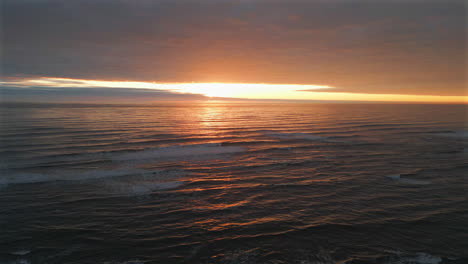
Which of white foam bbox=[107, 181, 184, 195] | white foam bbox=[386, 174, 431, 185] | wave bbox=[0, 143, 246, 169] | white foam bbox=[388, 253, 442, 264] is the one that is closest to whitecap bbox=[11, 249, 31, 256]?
white foam bbox=[107, 181, 184, 195]

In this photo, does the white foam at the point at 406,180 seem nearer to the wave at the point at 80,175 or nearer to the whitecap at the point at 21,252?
the wave at the point at 80,175

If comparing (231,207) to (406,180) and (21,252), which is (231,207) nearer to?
(21,252)

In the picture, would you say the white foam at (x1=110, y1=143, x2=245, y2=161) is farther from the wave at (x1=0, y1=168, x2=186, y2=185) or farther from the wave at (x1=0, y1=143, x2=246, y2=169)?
the wave at (x1=0, y1=168, x2=186, y2=185)

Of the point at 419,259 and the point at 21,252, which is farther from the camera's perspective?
the point at 21,252

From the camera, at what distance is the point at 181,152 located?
84.2 ft

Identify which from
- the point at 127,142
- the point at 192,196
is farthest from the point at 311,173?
the point at 127,142

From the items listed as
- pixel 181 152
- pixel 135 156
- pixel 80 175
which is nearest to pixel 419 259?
pixel 80 175

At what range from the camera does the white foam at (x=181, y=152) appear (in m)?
23.3

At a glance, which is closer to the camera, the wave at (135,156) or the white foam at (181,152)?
the wave at (135,156)

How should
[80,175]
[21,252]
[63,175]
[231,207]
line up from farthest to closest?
1. [80,175]
2. [63,175]
3. [231,207]
4. [21,252]

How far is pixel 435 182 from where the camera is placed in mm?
16938

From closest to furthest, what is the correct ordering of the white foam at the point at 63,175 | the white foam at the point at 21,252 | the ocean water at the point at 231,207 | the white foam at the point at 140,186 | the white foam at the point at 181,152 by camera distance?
the white foam at the point at 21,252, the ocean water at the point at 231,207, the white foam at the point at 140,186, the white foam at the point at 63,175, the white foam at the point at 181,152

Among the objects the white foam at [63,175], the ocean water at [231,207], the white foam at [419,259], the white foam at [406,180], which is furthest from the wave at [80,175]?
the white foam at [406,180]

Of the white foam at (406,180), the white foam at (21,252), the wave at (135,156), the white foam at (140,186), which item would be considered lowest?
the white foam at (21,252)
